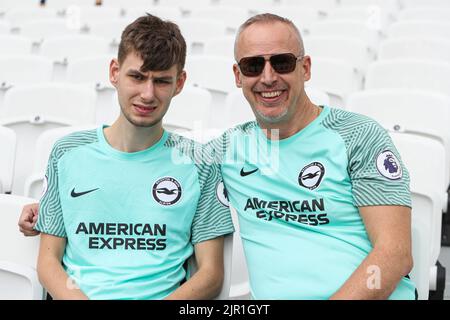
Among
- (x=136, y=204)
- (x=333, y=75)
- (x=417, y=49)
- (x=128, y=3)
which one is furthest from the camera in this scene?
(x=128, y=3)

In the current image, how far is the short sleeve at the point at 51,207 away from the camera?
197cm

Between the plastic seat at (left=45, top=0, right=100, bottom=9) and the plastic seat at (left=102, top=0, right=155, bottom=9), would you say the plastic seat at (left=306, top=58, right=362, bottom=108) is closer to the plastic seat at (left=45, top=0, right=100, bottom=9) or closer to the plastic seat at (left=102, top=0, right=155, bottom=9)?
the plastic seat at (left=102, top=0, right=155, bottom=9)

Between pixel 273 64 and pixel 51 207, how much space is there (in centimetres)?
86

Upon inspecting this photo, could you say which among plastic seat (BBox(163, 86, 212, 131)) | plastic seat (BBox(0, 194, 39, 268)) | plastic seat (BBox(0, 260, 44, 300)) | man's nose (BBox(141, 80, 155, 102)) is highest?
man's nose (BBox(141, 80, 155, 102))

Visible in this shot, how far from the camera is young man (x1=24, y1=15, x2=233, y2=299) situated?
6.29 ft

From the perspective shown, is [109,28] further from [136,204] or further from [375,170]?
[375,170]

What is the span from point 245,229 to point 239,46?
0.61 m

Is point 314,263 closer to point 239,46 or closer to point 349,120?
point 349,120

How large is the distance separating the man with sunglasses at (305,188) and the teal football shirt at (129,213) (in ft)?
0.42

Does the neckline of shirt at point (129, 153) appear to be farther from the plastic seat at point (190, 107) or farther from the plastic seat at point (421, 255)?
the plastic seat at point (190, 107)

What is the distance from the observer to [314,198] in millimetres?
1931

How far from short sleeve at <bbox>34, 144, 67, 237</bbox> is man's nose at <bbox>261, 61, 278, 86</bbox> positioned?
2.36 ft

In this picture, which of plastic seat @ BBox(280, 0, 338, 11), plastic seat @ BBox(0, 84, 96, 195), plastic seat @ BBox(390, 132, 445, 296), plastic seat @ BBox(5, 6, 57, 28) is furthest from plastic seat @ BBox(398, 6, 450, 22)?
plastic seat @ BBox(390, 132, 445, 296)

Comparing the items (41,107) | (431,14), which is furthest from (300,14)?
(41,107)
